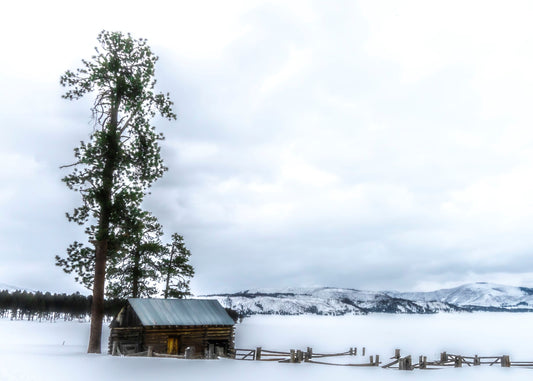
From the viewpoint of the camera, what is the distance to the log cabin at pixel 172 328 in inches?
1388

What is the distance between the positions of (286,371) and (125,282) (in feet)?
70.9

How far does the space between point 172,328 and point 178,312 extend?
1.43 meters

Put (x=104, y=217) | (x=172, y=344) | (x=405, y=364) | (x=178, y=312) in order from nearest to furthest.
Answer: (x=104, y=217)
(x=172, y=344)
(x=178, y=312)
(x=405, y=364)

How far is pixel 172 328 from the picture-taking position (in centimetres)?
3703

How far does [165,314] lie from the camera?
36.8 metres

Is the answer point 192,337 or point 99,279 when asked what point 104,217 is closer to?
point 99,279

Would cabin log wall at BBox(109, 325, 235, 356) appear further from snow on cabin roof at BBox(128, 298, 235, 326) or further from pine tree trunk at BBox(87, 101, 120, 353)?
pine tree trunk at BBox(87, 101, 120, 353)

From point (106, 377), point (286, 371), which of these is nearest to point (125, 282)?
point (286, 371)

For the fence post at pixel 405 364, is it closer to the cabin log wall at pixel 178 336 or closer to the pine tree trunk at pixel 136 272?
the cabin log wall at pixel 178 336

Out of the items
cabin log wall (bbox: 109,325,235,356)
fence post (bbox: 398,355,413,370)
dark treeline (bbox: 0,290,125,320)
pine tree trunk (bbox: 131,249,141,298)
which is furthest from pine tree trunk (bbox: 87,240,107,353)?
dark treeline (bbox: 0,290,125,320)

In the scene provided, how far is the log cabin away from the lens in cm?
3525

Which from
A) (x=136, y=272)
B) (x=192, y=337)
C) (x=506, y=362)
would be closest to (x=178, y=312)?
(x=192, y=337)

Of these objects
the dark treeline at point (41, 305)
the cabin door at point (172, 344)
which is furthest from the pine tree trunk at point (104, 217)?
the dark treeline at point (41, 305)

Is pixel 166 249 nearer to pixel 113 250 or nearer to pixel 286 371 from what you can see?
pixel 113 250
